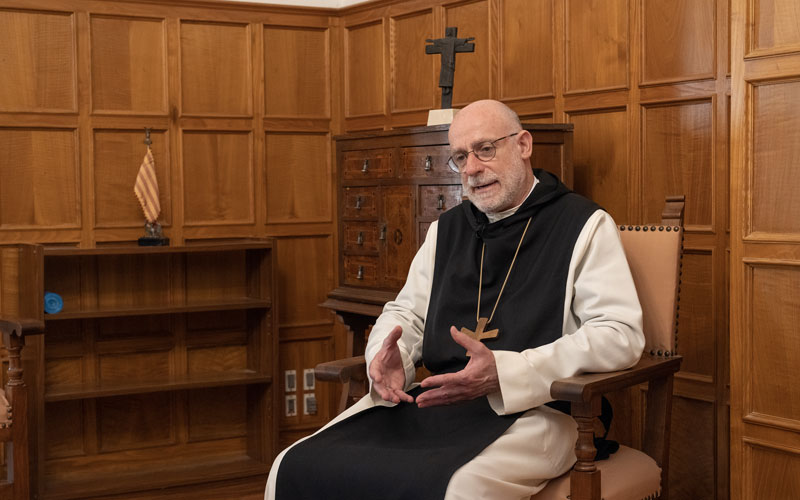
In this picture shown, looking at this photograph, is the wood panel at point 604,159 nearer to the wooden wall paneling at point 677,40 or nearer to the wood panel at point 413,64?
the wooden wall paneling at point 677,40

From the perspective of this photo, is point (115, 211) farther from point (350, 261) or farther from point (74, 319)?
point (350, 261)

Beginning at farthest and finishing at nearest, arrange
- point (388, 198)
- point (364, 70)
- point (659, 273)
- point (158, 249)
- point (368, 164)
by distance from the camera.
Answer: point (364, 70)
point (158, 249)
point (368, 164)
point (388, 198)
point (659, 273)

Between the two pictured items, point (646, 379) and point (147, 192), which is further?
point (147, 192)

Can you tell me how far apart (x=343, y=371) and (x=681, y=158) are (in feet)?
5.95

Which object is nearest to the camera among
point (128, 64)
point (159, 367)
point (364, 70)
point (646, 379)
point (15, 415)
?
point (646, 379)

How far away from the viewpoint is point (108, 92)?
5164 millimetres

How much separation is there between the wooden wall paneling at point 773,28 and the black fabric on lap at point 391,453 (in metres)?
1.42

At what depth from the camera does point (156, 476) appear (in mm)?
5051

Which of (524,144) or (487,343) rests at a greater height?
(524,144)

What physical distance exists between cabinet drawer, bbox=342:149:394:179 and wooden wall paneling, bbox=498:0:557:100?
0.73m

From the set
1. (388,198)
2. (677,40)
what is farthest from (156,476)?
(677,40)

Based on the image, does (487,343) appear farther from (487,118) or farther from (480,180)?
(487,118)

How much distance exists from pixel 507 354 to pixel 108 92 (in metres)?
3.28

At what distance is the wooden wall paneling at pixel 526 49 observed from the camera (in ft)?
14.8
